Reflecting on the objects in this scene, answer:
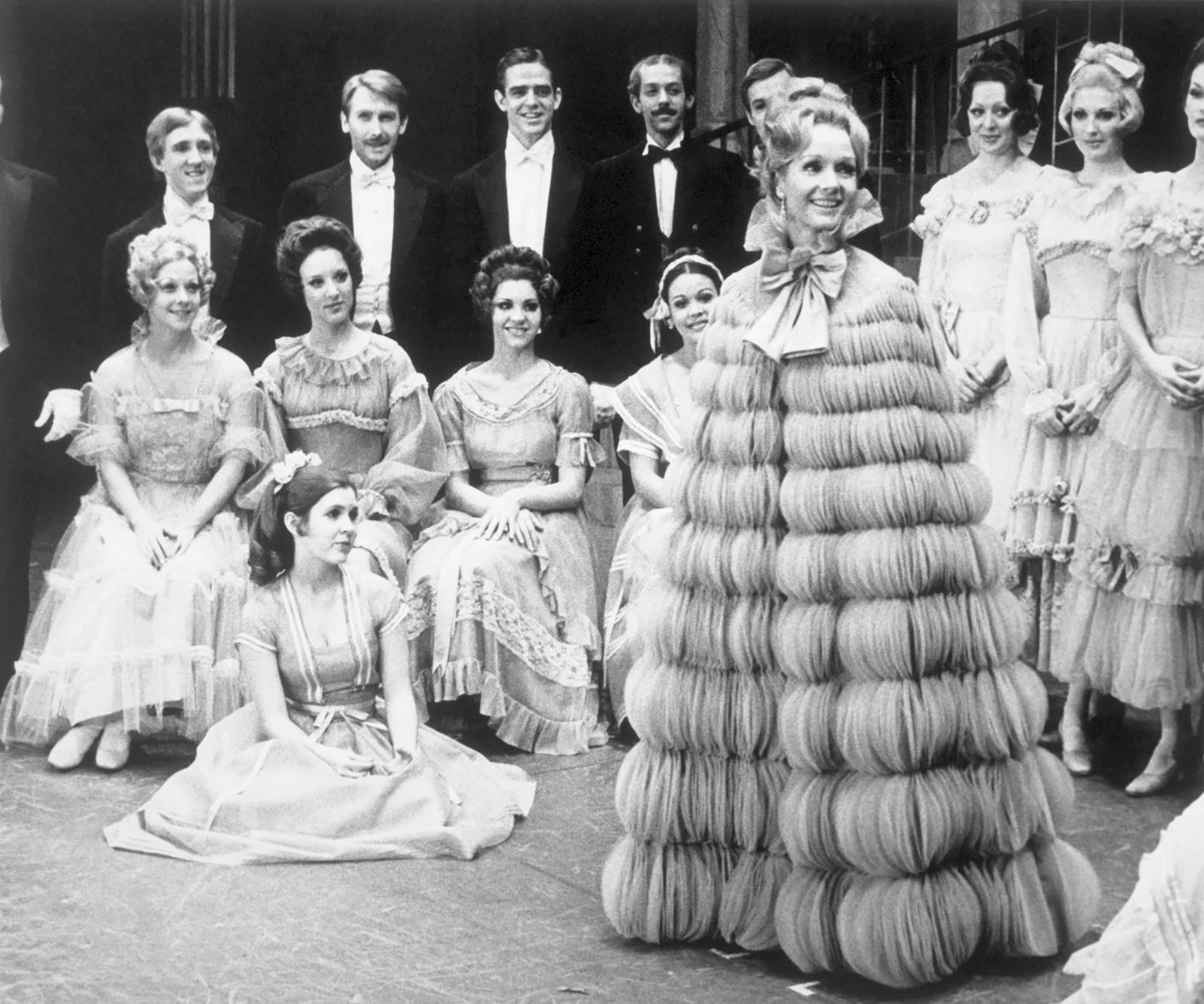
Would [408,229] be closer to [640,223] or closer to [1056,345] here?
[640,223]

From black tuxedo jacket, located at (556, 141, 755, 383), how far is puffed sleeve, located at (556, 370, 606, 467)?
495 millimetres

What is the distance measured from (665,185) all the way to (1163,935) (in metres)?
4.28

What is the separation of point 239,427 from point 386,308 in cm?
85

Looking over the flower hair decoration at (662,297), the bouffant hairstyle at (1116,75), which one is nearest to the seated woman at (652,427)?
the flower hair decoration at (662,297)

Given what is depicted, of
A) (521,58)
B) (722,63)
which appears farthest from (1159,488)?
(722,63)

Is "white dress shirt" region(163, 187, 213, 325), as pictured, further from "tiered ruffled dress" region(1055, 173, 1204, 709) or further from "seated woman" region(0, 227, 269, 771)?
"tiered ruffled dress" region(1055, 173, 1204, 709)

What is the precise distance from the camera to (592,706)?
5949 millimetres

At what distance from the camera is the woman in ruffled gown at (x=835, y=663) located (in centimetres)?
361

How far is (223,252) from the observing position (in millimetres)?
6402

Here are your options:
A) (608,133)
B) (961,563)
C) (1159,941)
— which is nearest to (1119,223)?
(961,563)

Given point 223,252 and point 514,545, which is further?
point 223,252

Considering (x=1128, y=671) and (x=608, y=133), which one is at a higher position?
(x=608, y=133)

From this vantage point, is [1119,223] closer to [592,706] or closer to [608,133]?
[592,706]

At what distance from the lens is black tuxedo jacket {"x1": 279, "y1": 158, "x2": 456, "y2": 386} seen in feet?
21.1
